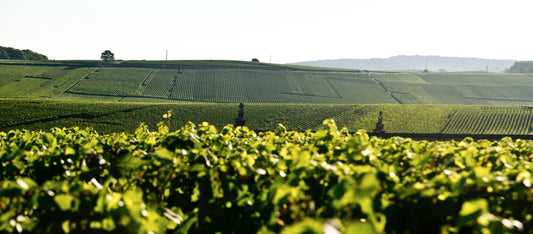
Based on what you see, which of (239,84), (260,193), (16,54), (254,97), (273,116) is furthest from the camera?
(16,54)

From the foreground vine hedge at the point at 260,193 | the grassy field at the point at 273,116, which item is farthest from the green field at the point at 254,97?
the foreground vine hedge at the point at 260,193

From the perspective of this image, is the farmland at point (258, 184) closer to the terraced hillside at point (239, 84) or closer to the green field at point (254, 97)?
the green field at point (254, 97)

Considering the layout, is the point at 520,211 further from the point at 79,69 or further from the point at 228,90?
the point at 79,69

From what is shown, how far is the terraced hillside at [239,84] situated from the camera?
64.9 metres

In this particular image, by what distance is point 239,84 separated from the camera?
75.1 m

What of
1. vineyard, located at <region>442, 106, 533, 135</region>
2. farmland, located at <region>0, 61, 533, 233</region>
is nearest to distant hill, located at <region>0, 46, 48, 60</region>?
vineyard, located at <region>442, 106, 533, 135</region>

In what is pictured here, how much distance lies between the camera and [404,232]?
3.02m

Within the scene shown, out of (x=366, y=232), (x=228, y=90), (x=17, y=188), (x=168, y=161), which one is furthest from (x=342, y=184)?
(x=228, y=90)

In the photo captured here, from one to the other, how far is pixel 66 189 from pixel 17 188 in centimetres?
30

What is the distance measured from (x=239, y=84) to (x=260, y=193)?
72232mm

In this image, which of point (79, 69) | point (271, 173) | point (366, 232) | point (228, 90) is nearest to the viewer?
point (366, 232)

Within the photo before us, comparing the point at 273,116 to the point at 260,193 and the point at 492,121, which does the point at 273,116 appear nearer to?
the point at 492,121

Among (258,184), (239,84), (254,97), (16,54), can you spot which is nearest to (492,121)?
(254,97)

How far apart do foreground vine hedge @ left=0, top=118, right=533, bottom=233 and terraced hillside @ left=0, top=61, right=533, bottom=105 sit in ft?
195
